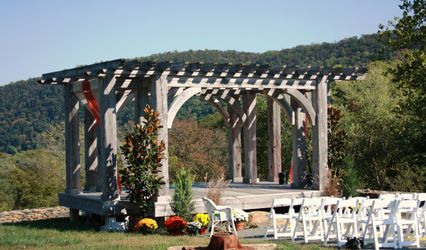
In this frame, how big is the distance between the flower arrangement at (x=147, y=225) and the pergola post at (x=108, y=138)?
1.28 m

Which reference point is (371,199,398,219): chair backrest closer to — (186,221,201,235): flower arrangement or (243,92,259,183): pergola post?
(186,221,201,235): flower arrangement

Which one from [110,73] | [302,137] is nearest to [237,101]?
[302,137]

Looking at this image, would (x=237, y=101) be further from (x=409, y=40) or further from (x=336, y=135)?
(x=409, y=40)

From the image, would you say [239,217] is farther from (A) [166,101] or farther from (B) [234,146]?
(B) [234,146]

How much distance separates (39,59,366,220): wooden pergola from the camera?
15039mm

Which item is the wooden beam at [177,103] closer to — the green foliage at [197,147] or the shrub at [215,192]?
the shrub at [215,192]

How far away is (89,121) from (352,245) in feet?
28.1

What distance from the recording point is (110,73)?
14.8 m

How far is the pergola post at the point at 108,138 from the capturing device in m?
15.0

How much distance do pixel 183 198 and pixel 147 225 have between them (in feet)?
3.02

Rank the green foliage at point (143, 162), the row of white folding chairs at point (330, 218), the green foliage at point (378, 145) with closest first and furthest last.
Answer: the row of white folding chairs at point (330, 218) < the green foliage at point (143, 162) < the green foliage at point (378, 145)

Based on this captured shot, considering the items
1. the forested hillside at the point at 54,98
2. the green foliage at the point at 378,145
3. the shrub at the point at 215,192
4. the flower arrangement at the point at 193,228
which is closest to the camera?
the flower arrangement at the point at 193,228

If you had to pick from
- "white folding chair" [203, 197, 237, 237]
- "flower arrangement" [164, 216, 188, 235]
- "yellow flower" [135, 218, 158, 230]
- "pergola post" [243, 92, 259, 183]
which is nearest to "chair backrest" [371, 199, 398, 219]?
"white folding chair" [203, 197, 237, 237]

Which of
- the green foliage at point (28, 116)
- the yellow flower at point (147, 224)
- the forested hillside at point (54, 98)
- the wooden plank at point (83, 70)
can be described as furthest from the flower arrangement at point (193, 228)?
the green foliage at point (28, 116)
